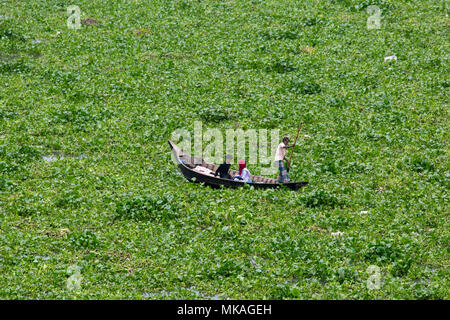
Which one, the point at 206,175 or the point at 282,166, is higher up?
the point at 282,166

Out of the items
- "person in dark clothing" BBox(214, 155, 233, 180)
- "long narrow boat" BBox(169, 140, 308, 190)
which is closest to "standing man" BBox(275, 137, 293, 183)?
"long narrow boat" BBox(169, 140, 308, 190)

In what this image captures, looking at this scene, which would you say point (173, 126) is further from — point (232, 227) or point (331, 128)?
point (232, 227)

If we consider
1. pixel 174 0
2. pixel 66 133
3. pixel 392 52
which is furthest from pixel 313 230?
pixel 174 0

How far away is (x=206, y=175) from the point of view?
1894 cm

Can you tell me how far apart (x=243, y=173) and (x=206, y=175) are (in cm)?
106

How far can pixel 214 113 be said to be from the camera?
79.1 ft

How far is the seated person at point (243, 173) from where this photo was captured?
754 inches

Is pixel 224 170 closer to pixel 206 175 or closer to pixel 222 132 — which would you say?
pixel 206 175

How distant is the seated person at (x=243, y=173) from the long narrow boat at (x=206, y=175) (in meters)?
0.22

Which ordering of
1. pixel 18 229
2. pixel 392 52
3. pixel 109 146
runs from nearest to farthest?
pixel 18 229 → pixel 109 146 → pixel 392 52

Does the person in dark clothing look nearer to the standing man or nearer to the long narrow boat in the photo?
the long narrow boat

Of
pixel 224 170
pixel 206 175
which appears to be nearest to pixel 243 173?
pixel 224 170

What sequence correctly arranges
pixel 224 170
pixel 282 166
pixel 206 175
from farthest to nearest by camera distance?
pixel 224 170
pixel 282 166
pixel 206 175

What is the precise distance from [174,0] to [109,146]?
16.8 metres
